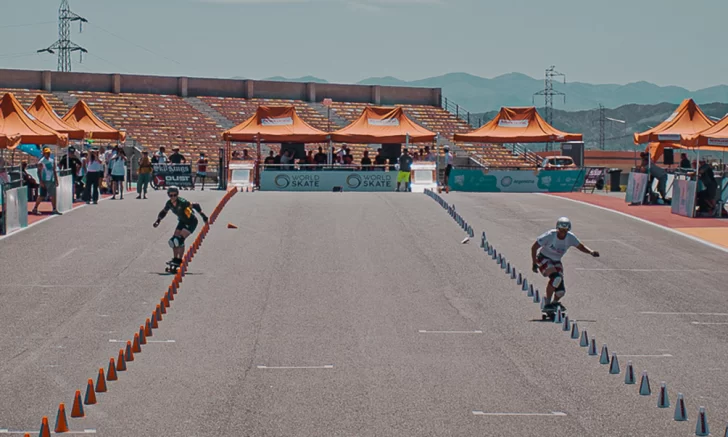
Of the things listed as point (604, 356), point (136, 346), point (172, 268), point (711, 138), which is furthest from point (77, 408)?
point (711, 138)

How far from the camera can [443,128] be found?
67.9 metres

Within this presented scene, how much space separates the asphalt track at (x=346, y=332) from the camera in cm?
1077

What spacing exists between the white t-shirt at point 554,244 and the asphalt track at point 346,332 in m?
1.04

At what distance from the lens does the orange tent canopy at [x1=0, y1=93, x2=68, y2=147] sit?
28.2 m

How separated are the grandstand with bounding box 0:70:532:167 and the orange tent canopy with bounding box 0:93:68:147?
25.3 m

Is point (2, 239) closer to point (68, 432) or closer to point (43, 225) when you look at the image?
point (43, 225)

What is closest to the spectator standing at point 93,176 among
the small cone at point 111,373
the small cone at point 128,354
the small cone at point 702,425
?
the small cone at point 128,354

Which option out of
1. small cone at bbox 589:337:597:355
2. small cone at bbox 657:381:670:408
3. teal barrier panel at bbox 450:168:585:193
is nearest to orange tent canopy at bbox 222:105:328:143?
teal barrier panel at bbox 450:168:585:193

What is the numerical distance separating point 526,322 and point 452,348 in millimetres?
2323

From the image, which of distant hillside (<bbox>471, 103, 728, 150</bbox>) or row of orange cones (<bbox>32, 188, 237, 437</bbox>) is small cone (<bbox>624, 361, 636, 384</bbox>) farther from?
distant hillside (<bbox>471, 103, 728, 150</bbox>)

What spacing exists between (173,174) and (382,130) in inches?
320

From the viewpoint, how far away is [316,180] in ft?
132

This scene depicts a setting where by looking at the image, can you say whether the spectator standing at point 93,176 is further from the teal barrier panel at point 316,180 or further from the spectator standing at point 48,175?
the teal barrier panel at point 316,180

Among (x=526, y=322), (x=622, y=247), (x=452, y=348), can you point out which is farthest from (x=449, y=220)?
(x=452, y=348)
